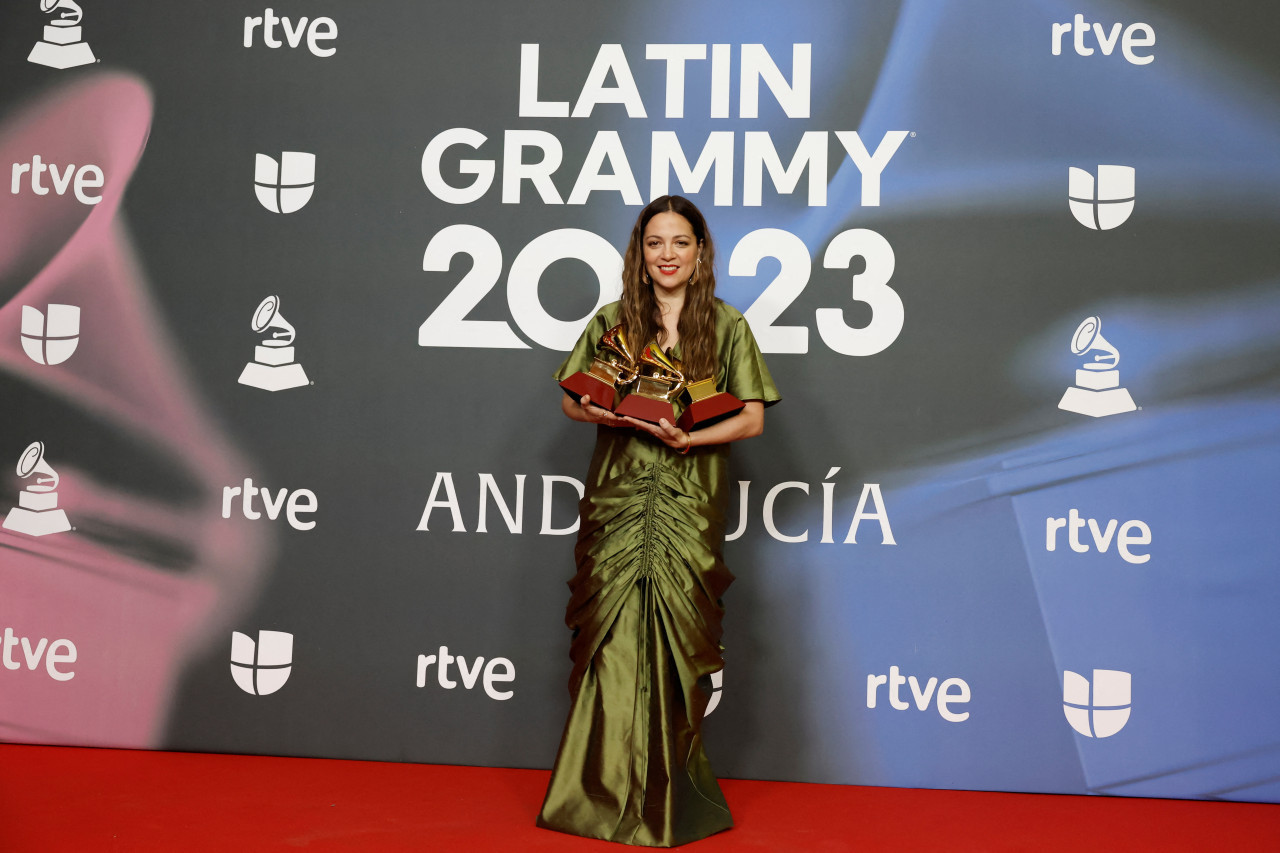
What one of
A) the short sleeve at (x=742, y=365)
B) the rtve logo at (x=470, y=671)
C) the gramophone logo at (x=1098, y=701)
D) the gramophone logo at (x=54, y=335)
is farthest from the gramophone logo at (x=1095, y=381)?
the gramophone logo at (x=54, y=335)

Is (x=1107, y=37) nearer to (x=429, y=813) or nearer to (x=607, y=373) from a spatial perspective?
(x=607, y=373)

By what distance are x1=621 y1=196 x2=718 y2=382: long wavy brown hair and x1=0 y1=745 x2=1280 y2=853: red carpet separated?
1.30m

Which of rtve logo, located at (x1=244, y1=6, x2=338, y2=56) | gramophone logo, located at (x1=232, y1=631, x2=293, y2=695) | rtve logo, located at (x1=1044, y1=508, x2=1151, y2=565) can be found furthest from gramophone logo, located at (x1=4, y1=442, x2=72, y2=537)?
rtve logo, located at (x1=1044, y1=508, x2=1151, y2=565)

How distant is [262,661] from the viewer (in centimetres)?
368

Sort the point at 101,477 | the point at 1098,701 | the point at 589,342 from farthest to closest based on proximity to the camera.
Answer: the point at 101,477 → the point at 1098,701 → the point at 589,342

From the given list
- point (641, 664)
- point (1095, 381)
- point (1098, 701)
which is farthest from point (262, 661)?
point (1095, 381)

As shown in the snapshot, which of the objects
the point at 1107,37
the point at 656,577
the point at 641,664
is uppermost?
the point at 1107,37

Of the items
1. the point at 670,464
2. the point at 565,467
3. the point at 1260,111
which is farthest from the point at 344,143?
the point at 1260,111

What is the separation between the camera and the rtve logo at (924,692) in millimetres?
3520

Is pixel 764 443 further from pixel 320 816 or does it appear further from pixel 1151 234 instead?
pixel 320 816

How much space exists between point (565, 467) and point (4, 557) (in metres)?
1.93

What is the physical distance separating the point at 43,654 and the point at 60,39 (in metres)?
2.10

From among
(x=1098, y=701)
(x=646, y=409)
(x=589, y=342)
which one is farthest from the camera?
(x=1098, y=701)

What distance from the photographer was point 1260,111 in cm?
352
